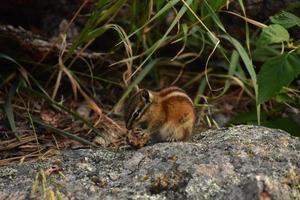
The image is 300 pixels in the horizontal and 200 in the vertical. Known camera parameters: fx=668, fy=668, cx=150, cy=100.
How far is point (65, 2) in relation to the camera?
5457mm

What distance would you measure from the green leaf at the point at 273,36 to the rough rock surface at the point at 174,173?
50cm

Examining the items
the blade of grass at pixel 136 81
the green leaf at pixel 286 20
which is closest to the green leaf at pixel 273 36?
the green leaf at pixel 286 20

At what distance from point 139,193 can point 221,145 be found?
59 cm

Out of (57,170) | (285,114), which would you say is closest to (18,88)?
(57,170)

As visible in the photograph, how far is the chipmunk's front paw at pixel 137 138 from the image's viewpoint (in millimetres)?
3705

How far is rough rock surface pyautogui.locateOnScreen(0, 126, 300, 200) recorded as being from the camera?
2.98 meters

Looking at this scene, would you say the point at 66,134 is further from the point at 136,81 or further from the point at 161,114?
the point at 136,81

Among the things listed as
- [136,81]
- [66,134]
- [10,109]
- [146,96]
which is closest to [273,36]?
[146,96]

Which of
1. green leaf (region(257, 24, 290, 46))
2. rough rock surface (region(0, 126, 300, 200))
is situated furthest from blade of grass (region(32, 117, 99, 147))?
green leaf (region(257, 24, 290, 46))

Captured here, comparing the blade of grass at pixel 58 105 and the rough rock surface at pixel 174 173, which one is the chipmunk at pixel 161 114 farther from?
the rough rock surface at pixel 174 173

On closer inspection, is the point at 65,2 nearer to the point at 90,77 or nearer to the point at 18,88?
the point at 90,77

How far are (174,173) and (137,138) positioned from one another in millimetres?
719

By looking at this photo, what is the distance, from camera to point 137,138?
378 cm

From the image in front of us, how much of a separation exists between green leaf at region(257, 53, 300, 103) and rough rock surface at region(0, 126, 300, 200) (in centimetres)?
27
